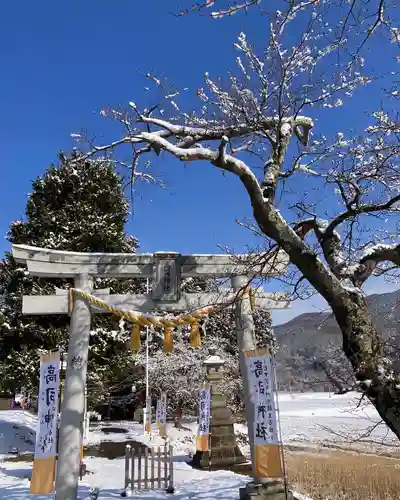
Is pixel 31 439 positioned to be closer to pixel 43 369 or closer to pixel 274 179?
pixel 43 369

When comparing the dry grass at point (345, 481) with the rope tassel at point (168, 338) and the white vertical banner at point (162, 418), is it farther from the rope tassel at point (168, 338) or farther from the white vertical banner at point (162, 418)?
the white vertical banner at point (162, 418)

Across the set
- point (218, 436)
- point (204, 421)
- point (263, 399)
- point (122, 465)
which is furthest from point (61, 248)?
point (263, 399)

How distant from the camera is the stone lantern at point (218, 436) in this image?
13.9 m

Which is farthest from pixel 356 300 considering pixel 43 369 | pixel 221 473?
pixel 221 473

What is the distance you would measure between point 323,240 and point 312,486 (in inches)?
291

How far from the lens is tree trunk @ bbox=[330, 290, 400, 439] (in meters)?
4.38

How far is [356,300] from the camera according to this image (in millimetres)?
4789

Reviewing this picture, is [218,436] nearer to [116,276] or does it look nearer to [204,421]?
[204,421]

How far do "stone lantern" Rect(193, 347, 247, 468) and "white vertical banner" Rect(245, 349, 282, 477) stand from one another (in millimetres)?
6661

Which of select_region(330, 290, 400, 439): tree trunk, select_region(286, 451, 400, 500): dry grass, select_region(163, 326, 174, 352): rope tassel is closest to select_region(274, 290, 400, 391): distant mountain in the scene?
select_region(330, 290, 400, 439): tree trunk

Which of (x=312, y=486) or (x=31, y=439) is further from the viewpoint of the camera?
(x=31, y=439)

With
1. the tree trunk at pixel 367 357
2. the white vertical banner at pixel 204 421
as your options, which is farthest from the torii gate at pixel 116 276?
the white vertical banner at pixel 204 421

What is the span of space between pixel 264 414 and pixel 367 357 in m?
3.99

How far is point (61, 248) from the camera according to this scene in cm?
1909
